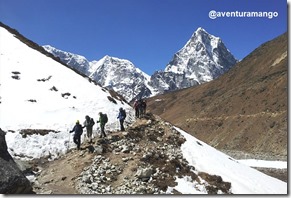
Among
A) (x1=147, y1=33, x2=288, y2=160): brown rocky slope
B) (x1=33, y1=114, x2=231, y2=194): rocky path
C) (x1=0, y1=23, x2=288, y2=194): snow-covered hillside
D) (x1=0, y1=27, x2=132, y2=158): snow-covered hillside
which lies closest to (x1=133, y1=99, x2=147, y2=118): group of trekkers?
(x1=0, y1=23, x2=288, y2=194): snow-covered hillside

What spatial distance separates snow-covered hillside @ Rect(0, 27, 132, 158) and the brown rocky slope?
32.8 meters

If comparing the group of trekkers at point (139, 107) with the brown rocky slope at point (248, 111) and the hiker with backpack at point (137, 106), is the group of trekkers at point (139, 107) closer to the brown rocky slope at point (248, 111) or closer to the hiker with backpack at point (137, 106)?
the hiker with backpack at point (137, 106)

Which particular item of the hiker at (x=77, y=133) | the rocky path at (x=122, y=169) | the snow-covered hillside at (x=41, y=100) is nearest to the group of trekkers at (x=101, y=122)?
the hiker at (x=77, y=133)

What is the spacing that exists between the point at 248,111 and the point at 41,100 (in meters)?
82.7

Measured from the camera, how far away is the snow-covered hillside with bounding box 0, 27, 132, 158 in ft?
94.0

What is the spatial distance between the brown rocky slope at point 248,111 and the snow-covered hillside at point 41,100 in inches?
1291

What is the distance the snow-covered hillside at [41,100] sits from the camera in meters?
28.6

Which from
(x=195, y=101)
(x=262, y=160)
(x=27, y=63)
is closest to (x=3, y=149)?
(x=27, y=63)

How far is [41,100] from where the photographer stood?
115 feet

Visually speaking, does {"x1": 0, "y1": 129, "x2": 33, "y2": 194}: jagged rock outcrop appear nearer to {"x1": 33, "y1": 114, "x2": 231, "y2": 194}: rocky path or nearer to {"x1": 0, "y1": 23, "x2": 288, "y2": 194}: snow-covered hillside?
{"x1": 33, "y1": 114, "x2": 231, "y2": 194}: rocky path

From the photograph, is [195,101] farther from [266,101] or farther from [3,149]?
[3,149]

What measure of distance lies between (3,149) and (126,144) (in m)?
9.44

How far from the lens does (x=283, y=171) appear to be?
59531mm

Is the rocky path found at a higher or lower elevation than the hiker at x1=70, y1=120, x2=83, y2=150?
A: lower
